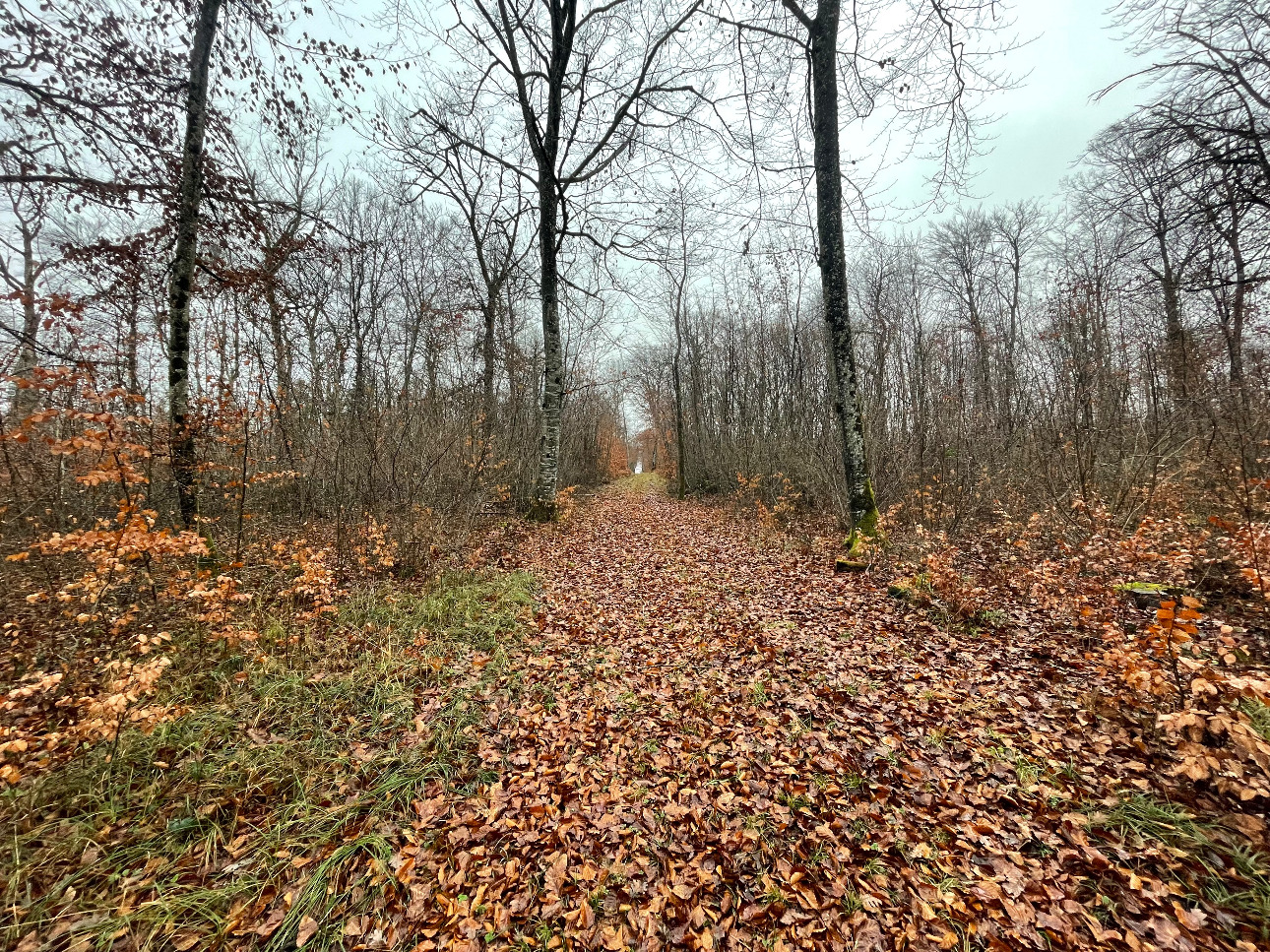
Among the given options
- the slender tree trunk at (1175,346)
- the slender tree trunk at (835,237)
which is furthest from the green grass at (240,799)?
the slender tree trunk at (1175,346)

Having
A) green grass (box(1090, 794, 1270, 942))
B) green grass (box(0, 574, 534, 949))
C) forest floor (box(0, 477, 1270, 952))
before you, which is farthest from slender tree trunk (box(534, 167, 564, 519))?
green grass (box(1090, 794, 1270, 942))

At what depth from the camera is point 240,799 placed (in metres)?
2.67

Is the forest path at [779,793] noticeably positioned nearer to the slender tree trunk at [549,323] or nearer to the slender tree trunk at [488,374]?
the slender tree trunk at [488,374]

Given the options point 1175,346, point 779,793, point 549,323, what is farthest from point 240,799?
point 1175,346

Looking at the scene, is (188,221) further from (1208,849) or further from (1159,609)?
(1208,849)

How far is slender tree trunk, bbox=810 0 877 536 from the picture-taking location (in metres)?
6.95

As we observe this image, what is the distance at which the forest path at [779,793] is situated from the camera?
2180mm

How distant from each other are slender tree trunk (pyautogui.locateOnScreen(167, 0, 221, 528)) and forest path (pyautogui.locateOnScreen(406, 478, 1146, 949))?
5179mm

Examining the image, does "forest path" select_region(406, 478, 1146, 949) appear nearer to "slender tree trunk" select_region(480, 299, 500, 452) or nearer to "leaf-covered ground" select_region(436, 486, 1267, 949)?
"leaf-covered ground" select_region(436, 486, 1267, 949)

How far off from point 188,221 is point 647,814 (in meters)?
8.19

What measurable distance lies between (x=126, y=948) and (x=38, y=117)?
751 cm

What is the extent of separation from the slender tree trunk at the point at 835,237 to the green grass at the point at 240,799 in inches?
239

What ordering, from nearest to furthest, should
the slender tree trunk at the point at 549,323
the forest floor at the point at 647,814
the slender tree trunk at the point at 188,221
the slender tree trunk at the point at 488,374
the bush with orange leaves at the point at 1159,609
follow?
1. the forest floor at the point at 647,814
2. the bush with orange leaves at the point at 1159,609
3. the slender tree trunk at the point at 188,221
4. the slender tree trunk at the point at 488,374
5. the slender tree trunk at the point at 549,323

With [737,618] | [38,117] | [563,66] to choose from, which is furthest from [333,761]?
[563,66]
